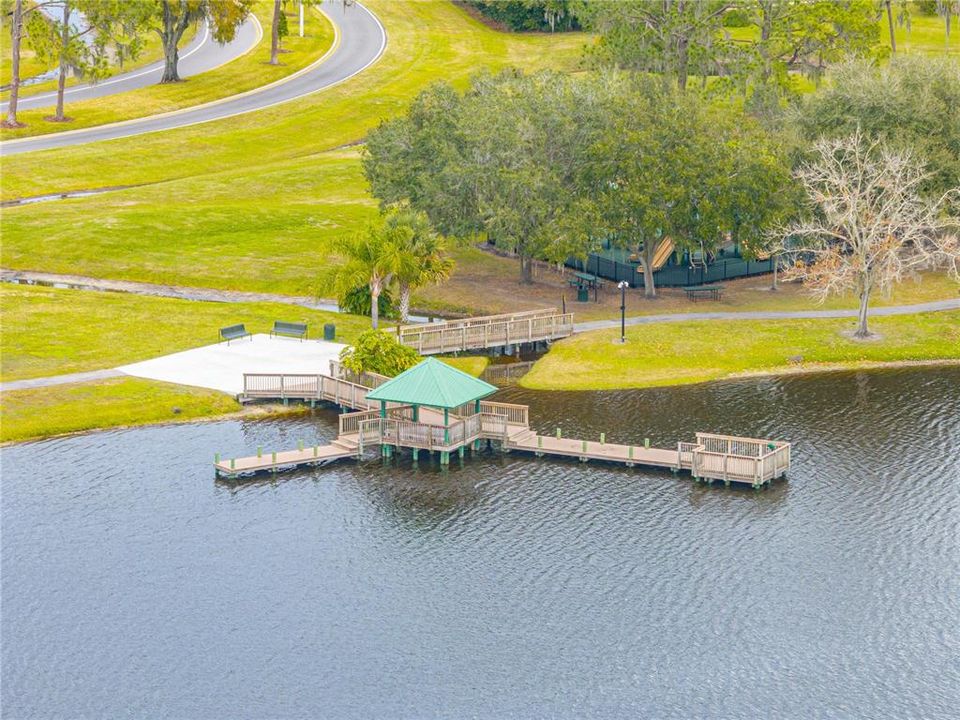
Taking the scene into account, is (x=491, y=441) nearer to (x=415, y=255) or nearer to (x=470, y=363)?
(x=470, y=363)

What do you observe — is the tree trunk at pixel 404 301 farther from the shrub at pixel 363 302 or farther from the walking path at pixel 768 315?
the walking path at pixel 768 315

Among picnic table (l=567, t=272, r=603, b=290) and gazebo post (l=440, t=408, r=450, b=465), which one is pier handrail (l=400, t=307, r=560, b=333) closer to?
picnic table (l=567, t=272, r=603, b=290)

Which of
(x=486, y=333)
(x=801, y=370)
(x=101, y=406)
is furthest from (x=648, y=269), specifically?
(x=101, y=406)

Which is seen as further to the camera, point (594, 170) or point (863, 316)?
point (594, 170)

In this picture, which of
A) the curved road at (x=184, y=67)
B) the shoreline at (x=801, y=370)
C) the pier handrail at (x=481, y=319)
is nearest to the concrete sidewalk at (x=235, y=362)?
the pier handrail at (x=481, y=319)

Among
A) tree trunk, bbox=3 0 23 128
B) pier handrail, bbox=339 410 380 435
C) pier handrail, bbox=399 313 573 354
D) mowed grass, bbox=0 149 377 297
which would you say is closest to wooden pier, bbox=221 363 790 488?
pier handrail, bbox=339 410 380 435

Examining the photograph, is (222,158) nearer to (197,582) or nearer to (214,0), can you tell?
(214,0)

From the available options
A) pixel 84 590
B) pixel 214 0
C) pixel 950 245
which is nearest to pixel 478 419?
pixel 84 590
